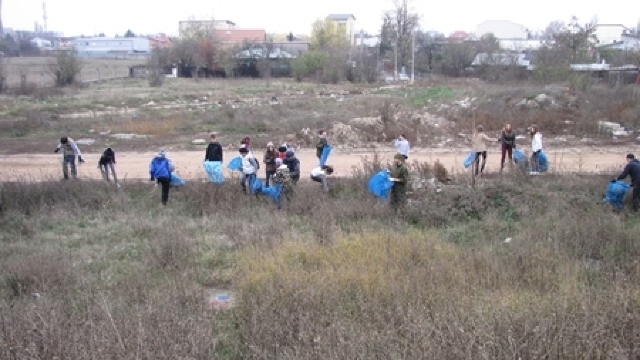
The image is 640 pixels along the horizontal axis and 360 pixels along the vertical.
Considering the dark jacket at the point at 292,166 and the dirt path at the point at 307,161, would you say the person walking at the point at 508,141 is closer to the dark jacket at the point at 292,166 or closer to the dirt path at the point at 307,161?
the dirt path at the point at 307,161

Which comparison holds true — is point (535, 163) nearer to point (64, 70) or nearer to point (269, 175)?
point (269, 175)

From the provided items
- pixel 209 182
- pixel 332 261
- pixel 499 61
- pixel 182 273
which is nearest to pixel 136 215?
pixel 209 182

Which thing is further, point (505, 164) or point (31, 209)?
point (505, 164)

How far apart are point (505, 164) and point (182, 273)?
9.69 meters

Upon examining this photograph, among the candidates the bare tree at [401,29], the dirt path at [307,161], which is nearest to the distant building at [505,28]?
the bare tree at [401,29]

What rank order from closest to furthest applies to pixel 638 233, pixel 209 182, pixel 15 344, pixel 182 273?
pixel 15 344 → pixel 182 273 → pixel 638 233 → pixel 209 182

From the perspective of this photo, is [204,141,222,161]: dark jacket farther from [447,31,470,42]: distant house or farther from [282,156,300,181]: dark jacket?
[447,31,470,42]: distant house

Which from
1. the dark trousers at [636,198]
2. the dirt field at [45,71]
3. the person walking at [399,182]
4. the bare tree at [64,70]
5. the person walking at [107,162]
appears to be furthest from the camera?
the dirt field at [45,71]

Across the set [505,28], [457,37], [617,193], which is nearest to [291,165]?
[617,193]

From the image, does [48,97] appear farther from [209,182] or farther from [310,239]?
[310,239]

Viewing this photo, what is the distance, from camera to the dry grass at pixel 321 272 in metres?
5.10

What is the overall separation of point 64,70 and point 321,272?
4047 centimetres

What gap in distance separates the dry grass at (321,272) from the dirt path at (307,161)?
1854 millimetres

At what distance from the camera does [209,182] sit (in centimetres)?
1302
